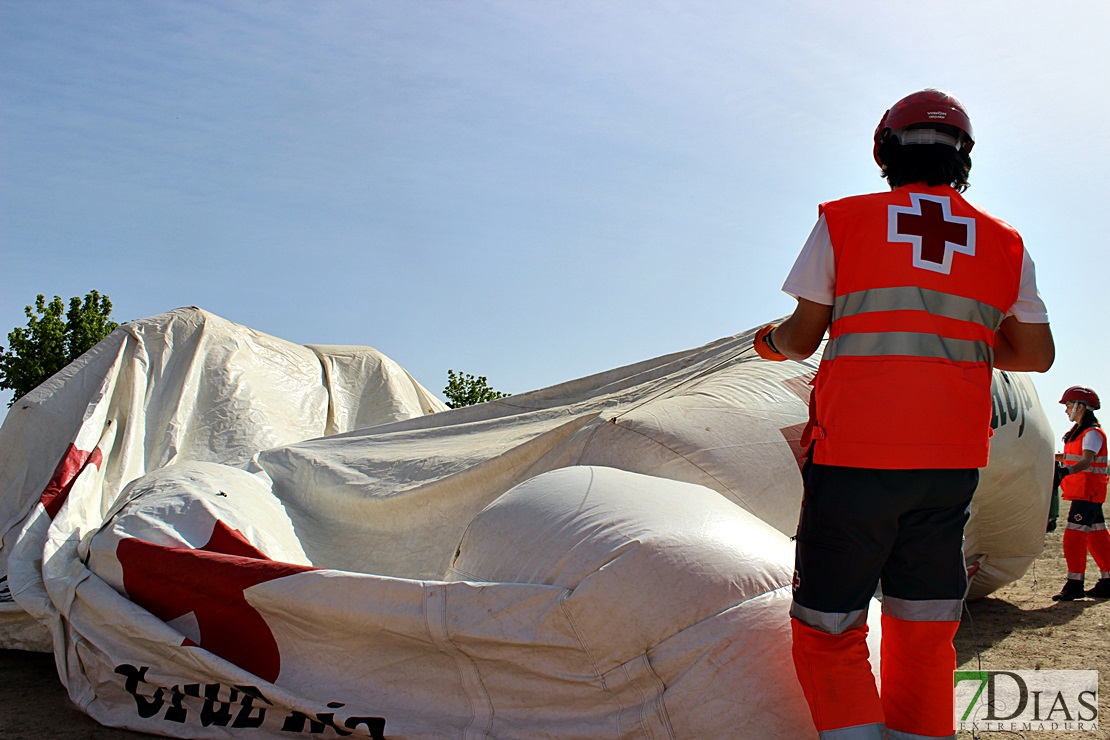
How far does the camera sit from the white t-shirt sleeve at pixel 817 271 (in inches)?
85.3

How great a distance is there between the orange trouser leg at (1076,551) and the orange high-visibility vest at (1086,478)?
1.16 ft

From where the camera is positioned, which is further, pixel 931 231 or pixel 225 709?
pixel 225 709

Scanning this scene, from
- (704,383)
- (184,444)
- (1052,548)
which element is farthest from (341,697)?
(1052,548)


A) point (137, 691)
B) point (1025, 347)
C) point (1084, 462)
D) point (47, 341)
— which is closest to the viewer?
point (1025, 347)

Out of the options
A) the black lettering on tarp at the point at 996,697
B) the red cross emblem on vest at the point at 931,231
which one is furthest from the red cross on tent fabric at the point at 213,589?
the black lettering on tarp at the point at 996,697

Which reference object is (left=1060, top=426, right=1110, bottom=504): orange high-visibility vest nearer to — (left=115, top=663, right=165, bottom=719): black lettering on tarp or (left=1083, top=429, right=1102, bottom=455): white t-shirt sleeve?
(left=1083, top=429, right=1102, bottom=455): white t-shirt sleeve

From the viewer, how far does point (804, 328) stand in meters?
2.24

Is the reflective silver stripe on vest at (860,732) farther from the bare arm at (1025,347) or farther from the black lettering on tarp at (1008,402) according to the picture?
the black lettering on tarp at (1008,402)

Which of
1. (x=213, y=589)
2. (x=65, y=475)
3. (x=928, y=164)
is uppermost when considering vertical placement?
(x=928, y=164)

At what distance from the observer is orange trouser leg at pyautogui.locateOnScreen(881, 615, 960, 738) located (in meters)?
2.09

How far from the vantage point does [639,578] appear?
7.78 feet

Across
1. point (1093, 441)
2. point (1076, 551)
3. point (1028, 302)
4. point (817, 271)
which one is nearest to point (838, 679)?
point (817, 271)

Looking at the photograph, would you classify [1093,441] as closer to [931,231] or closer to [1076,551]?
[1076,551]

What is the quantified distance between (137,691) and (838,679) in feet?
7.67
